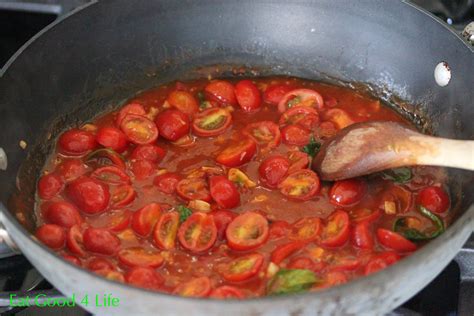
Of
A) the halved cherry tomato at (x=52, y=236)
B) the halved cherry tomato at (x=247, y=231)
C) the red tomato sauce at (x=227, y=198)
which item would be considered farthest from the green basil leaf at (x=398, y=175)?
the halved cherry tomato at (x=52, y=236)

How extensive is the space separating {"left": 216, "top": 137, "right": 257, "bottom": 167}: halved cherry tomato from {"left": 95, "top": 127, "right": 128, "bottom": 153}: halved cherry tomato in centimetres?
34

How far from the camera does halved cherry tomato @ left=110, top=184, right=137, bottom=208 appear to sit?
2.08 m

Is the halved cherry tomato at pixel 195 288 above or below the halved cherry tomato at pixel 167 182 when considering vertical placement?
below

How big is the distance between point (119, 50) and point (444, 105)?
122 cm

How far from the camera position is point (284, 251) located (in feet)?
6.19

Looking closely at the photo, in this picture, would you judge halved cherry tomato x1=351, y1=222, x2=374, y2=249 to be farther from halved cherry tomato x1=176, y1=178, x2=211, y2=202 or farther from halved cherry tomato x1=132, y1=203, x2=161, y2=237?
halved cherry tomato x1=132, y1=203, x2=161, y2=237

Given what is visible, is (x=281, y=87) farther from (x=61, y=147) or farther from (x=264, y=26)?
(x=61, y=147)

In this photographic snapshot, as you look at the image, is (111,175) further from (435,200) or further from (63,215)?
(435,200)

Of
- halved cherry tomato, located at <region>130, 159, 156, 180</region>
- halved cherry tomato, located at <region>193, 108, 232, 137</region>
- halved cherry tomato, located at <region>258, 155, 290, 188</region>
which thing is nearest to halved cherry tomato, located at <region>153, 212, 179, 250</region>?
halved cherry tomato, located at <region>130, 159, 156, 180</region>

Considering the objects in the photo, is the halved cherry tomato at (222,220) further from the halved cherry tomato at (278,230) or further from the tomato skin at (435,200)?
the tomato skin at (435,200)

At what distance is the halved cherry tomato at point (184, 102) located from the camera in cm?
243

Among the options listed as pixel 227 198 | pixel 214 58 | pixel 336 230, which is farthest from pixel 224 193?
pixel 214 58

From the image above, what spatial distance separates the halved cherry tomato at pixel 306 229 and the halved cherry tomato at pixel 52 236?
69 centimetres

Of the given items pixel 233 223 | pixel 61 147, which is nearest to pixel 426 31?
pixel 233 223
